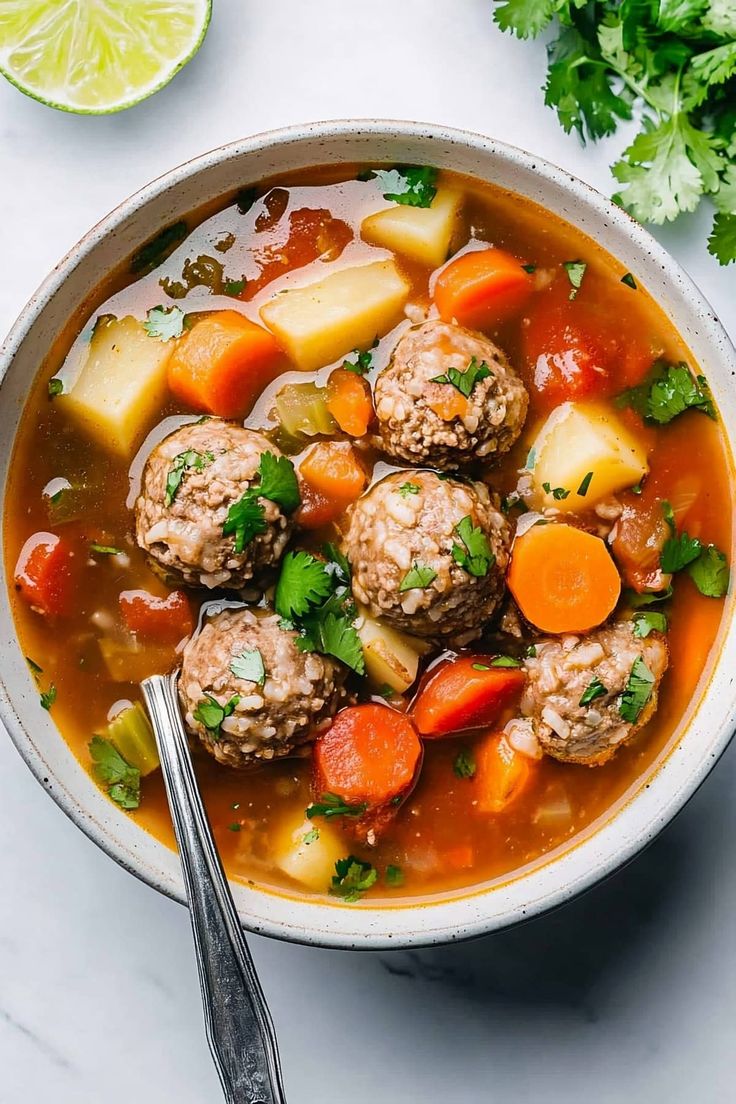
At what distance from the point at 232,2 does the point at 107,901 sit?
301cm

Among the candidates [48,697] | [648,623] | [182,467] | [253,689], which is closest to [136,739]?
[48,697]

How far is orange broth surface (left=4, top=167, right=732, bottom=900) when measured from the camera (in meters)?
3.13

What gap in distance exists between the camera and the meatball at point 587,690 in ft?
9.80

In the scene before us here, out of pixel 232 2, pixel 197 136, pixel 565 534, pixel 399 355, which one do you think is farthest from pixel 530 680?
pixel 232 2

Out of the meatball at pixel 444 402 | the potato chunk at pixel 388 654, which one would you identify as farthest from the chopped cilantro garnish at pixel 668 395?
Answer: the potato chunk at pixel 388 654

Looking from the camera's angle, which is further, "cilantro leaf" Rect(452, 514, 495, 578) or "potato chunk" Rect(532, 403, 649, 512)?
"potato chunk" Rect(532, 403, 649, 512)

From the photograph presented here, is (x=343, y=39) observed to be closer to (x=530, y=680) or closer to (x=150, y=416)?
(x=150, y=416)

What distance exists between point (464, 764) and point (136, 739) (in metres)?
0.99

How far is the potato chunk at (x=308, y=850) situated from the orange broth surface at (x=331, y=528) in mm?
23

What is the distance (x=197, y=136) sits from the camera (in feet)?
11.4

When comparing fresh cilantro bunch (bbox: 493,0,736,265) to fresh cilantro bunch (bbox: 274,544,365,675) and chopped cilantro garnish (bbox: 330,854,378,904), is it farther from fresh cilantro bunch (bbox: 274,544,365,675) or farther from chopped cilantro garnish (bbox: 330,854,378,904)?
chopped cilantro garnish (bbox: 330,854,378,904)

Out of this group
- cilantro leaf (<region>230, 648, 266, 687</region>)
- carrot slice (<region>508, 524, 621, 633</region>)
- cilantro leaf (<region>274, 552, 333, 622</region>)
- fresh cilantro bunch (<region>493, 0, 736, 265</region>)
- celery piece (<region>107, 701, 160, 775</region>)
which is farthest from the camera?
fresh cilantro bunch (<region>493, 0, 736, 265</region>)

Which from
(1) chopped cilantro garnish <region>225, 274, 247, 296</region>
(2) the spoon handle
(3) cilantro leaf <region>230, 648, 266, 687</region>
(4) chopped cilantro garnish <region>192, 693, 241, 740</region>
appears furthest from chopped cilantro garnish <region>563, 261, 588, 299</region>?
(2) the spoon handle

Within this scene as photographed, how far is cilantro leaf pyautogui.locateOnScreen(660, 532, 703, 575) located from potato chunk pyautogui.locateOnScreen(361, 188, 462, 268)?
1103mm
